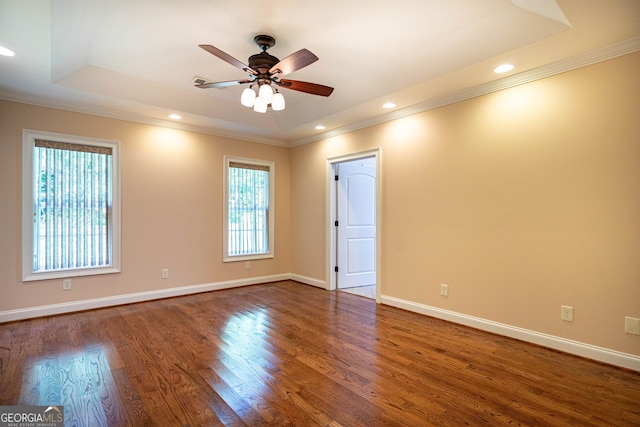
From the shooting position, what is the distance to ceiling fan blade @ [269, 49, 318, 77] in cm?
226

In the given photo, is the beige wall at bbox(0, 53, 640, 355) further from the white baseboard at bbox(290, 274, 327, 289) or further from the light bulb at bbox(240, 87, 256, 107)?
the light bulb at bbox(240, 87, 256, 107)

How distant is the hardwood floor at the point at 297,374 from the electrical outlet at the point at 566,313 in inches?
12.4

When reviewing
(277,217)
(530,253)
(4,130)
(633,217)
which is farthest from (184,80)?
(633,217)

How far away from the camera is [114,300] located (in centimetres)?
429

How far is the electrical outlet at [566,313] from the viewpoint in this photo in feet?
9.40

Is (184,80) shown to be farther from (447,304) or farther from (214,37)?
(447,304)

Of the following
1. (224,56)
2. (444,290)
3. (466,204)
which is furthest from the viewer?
(444,290)

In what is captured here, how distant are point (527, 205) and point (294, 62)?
2.53 metres

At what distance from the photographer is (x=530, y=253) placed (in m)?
3.11

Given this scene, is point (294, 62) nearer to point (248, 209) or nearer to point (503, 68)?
point (503, 68)

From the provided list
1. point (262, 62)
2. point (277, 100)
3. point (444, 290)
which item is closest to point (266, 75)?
point (262, 62)

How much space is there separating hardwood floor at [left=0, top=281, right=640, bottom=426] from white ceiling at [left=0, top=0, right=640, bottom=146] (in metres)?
2.60

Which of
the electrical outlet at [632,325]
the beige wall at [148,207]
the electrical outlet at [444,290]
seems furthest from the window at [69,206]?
the electrical outlet at [632,325]

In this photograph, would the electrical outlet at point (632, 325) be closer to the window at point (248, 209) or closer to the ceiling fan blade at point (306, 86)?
the ceiling fan blade at point (306, 86)
